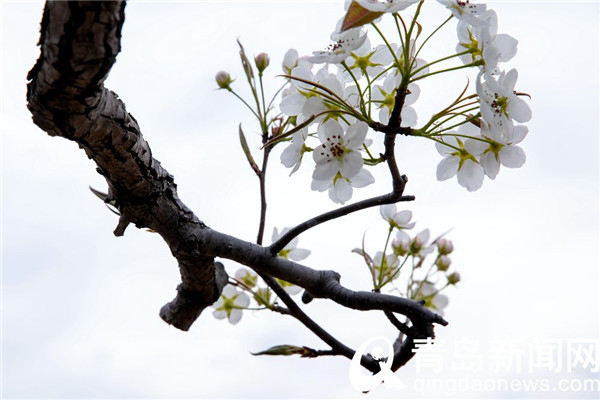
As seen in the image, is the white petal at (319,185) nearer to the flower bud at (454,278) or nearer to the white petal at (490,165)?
the white petal at (490,165)

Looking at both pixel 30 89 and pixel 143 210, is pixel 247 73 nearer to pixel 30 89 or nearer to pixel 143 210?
pixel 143 210

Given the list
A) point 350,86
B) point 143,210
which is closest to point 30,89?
point 143,210

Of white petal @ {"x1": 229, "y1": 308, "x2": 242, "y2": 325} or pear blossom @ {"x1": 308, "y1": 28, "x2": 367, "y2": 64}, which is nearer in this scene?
pear blossom @ {"x1": 308, "y1": 28, "x2": 367, "y2": 64}

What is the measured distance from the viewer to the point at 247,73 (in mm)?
1084

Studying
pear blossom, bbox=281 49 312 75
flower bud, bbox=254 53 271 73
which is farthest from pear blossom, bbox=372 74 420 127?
flower bud, bbox=254 53 271 73

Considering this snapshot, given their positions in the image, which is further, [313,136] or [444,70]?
[313,136]

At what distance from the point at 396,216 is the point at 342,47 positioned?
523mm

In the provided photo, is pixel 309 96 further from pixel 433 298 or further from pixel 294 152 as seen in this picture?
pixel 433 298

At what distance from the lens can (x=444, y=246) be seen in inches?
52.4

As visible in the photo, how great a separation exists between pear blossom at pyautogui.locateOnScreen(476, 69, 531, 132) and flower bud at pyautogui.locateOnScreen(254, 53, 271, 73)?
525mm

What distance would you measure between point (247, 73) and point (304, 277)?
0.37m

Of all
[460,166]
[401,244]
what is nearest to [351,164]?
[460,166]

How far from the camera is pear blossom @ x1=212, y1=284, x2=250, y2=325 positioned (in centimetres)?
128

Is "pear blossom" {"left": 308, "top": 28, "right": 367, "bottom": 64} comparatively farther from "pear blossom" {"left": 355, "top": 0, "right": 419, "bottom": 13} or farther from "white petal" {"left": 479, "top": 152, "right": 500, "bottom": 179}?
"white petal" {"left": 479, "top": 152, "right": 500, "bottom": 179}
